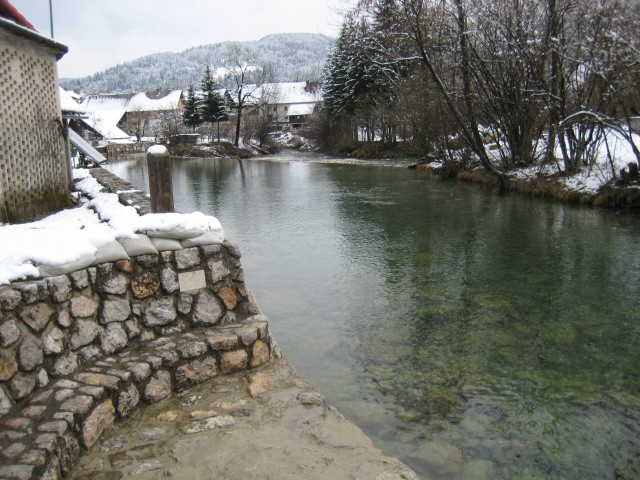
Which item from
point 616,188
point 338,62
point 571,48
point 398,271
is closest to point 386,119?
Answer: point 338,62

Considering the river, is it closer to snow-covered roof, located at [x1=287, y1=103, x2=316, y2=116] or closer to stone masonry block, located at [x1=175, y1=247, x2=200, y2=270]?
stone masonry block, located at [x1=175, y1=247, x2=200, y2=270]

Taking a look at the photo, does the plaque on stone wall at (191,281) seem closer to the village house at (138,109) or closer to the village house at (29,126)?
the village house at (29,126)

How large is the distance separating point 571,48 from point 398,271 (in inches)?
445

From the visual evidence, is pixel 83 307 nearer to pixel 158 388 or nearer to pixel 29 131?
pixel 158 388

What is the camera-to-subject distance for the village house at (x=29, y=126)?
22.2 feet

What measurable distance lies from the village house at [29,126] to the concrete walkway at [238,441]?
4.77m

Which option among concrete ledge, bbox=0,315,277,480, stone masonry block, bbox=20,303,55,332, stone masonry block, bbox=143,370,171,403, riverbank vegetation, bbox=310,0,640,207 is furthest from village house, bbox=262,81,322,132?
stone masonry block, bbox=20,303,55,332

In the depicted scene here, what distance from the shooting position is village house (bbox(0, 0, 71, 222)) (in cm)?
676

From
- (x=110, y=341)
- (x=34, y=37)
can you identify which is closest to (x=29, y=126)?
(x=34, y=37)

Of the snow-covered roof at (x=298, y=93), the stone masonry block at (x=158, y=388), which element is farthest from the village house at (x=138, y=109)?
the stone masonry block at (x=158, y=388)

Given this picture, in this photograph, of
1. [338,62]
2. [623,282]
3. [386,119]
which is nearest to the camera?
[623,282]

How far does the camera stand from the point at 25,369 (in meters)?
3.13

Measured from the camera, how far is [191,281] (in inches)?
165

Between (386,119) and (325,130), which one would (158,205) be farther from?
(325,130)
